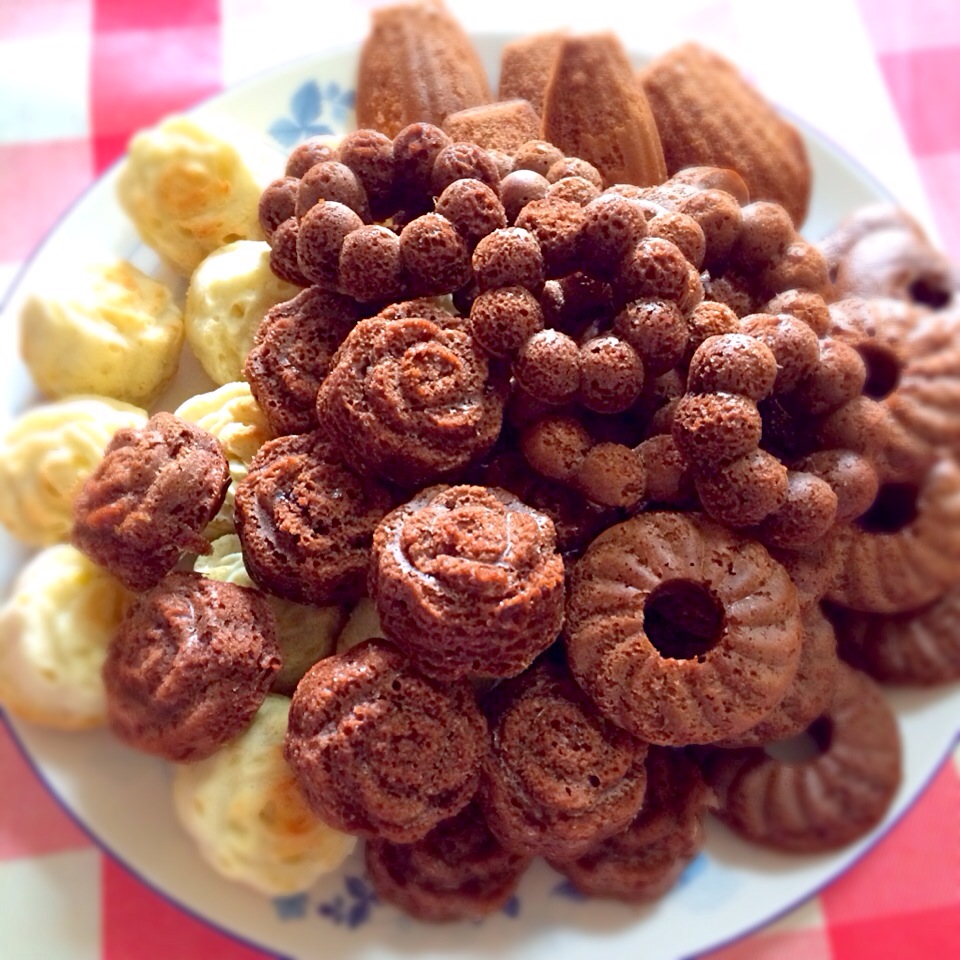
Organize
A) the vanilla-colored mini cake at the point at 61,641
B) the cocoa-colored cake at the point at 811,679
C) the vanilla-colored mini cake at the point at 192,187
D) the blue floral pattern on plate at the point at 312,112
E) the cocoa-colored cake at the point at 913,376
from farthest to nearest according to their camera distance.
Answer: the blue floral pattern on plate at the point at 312,112 → the vanilla-colored mini cake at the point at 192,187 → the vanilla-colored mini cake at the point at 61,641 → the cocoa-colored cake at the point at 811,679 → the cocoa-colored cake at the point at 913,376

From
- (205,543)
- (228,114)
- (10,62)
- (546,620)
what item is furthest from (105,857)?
(10,62)

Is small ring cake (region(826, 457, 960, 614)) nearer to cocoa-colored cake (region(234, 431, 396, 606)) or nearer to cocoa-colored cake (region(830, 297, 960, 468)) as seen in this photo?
cocoa-colored cake (region(830, 297, 960, 468))

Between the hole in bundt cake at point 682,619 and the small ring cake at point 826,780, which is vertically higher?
the hole in bundt cake at point 682,619

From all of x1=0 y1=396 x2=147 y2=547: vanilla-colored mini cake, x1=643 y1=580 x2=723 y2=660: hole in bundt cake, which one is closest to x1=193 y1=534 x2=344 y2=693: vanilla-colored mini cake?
x1=0 y1=396 x2=147 y2=547: vanilla-colored mini cake

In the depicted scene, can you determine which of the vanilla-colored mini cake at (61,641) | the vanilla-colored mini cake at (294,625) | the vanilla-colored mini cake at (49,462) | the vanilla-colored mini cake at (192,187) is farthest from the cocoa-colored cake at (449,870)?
the vanilla-colored mini cake at (192,187)

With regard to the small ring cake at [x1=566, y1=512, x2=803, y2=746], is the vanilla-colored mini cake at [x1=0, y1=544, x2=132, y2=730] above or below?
below

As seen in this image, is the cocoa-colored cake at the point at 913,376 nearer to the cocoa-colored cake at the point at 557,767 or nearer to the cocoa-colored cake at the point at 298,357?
the cocoa-colored cake at the point at 557,767
